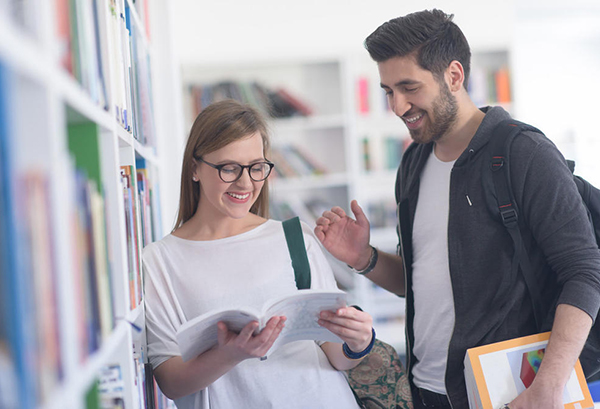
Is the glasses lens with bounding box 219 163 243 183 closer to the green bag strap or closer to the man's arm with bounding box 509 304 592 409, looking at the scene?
the green bag strap

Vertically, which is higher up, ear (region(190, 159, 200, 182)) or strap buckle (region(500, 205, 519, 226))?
ear (region(190, 159, 200, 182))

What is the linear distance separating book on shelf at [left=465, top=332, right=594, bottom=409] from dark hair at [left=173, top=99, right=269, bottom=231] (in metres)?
0.79

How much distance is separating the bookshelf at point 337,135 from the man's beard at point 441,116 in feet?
7.35

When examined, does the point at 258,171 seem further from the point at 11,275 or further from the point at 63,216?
the point at 11,275

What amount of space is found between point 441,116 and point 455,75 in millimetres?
149

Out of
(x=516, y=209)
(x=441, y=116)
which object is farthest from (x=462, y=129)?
(x=516, y=209)

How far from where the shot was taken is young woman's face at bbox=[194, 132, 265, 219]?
1395 millimetres

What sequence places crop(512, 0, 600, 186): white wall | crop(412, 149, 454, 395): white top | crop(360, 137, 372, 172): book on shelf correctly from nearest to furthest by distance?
crop(412, 149, 454, 395): white top → crop(360, 137, 372, 172): book on shelf → crop(512, 0, 600, 186): white wall

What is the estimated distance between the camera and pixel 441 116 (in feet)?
5.13

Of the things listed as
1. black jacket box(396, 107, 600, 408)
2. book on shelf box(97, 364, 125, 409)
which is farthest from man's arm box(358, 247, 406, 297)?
book on shelf box(97, 364, 125, 409)

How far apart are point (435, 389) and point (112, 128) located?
43.8 inches

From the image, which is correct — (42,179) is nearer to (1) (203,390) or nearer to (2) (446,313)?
(1) (203,390)

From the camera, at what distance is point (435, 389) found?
5.01 feet

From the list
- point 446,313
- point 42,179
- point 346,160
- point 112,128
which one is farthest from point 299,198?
point 42,179
